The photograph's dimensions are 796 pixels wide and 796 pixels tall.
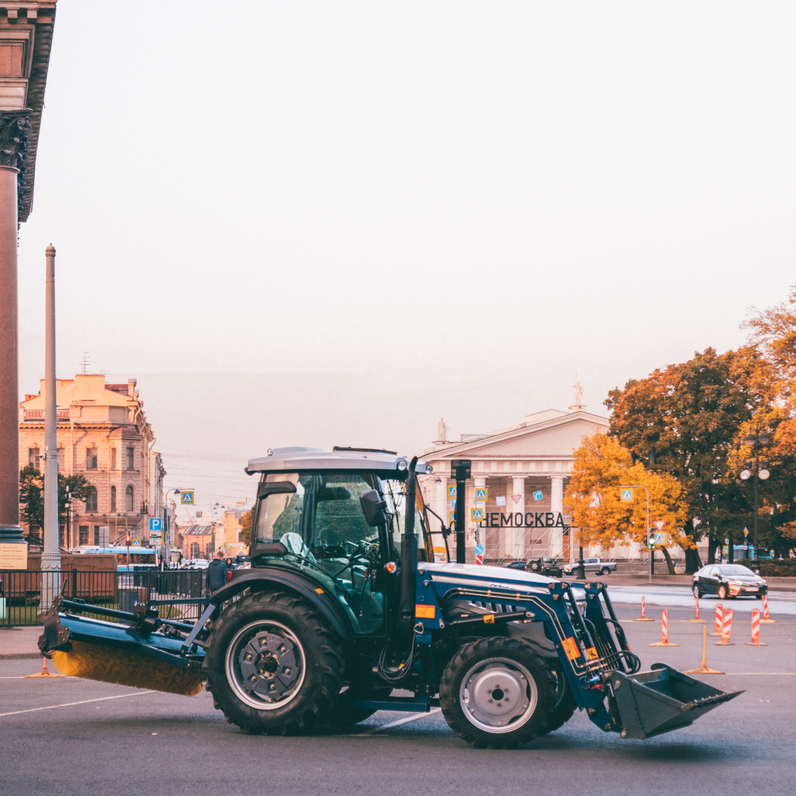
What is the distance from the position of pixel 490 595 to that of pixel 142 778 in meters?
3.19

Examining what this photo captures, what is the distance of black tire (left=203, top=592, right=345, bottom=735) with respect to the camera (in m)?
9.91

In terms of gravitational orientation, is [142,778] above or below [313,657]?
below

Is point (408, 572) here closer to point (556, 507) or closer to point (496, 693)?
point (496, 693)

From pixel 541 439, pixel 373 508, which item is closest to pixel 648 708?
pixel 373 508

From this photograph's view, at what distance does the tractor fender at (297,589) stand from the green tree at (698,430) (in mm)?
59401

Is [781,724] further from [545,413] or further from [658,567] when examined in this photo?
[545,413]

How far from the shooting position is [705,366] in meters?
70.9

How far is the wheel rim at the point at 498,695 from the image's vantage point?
943 cm

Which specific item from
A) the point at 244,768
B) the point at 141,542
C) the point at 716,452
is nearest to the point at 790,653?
the point at 244,768

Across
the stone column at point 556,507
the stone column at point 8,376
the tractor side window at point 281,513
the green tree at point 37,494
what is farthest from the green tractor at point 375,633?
the stone column at point 556,507

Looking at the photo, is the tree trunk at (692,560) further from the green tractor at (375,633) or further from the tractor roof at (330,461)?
the tractor roof at (330,461)

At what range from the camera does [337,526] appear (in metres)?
10.4

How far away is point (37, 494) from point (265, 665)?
79.6 metres

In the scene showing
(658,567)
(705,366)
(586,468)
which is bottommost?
(658,567)
